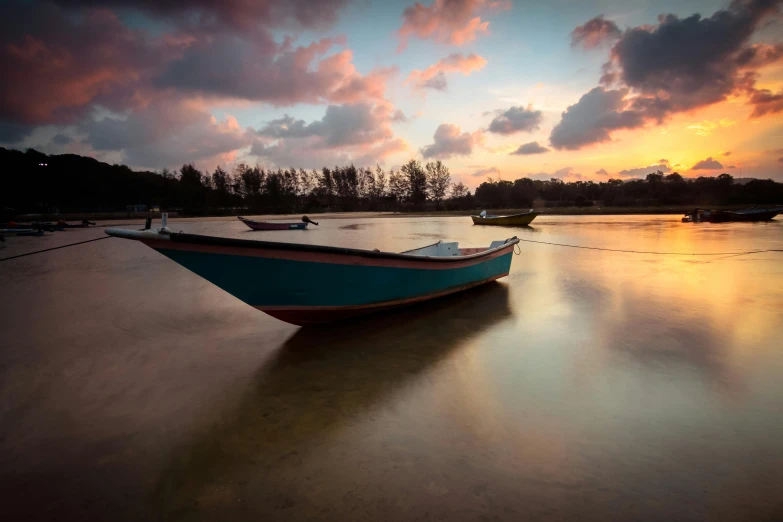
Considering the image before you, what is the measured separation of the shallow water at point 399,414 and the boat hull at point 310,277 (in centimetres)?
40

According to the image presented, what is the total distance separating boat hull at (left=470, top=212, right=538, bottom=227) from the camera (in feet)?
90.3

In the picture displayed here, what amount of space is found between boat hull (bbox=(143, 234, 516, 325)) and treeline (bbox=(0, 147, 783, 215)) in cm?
6990

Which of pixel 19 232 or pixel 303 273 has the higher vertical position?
pixel 303 273

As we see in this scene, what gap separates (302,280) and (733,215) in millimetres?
40822

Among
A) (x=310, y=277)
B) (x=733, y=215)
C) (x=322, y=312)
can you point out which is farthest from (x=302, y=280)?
(x=733, y=215)

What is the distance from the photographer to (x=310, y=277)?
14.0ft

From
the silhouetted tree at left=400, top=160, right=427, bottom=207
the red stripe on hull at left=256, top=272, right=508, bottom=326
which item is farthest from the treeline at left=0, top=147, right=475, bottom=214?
the red stripe on hull at left=256, top=272, right=508, bottom=326

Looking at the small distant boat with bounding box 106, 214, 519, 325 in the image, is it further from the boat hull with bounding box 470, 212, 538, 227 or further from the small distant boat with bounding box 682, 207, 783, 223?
the small distant boat with bounding box 682, 207, 783, 223

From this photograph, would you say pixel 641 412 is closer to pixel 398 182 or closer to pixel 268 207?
pixel 268 207

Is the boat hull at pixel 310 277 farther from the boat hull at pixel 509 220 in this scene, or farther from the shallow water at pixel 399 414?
the boat hull at pixel 509 220

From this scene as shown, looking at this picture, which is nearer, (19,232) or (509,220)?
(19,232)

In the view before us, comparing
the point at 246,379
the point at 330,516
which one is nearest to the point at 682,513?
the point at 330,516

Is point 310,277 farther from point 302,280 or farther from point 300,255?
point 300,255

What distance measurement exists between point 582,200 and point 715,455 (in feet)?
259
